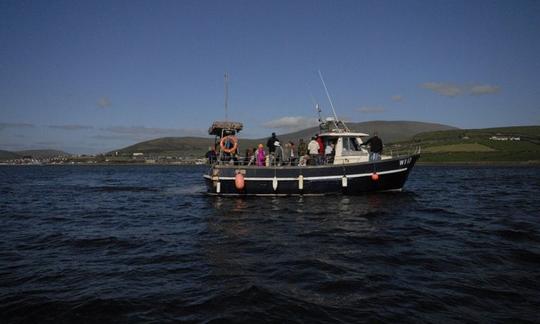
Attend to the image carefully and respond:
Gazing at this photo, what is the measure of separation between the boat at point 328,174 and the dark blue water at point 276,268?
6129 millimetres

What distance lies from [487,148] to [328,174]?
99.8 metres

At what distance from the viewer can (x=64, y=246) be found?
1090 cm

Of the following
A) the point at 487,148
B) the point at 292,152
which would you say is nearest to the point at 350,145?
the point at 292,152

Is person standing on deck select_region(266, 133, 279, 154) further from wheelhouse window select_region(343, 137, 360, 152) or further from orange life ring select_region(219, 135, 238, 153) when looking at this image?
wheelhouse window select_region(343, 137, 360, 152)

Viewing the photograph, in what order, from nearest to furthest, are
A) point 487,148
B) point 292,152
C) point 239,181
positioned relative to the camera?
point 239,181 → point 292,152 → point 487,148

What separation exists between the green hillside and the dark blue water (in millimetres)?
69399

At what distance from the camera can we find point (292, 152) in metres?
23.8

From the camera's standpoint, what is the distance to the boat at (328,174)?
2203 centimetres

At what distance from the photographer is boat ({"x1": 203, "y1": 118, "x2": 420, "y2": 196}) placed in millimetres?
22031

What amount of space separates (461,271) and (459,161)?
9716cm

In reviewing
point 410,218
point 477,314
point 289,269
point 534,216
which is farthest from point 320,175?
point 477,314

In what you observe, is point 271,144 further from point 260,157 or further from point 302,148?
point 302,148

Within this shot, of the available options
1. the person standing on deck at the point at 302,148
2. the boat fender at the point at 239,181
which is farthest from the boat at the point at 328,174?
the person standing on deck at the point at 302,148

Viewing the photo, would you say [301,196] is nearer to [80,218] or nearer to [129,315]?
[80,218]
